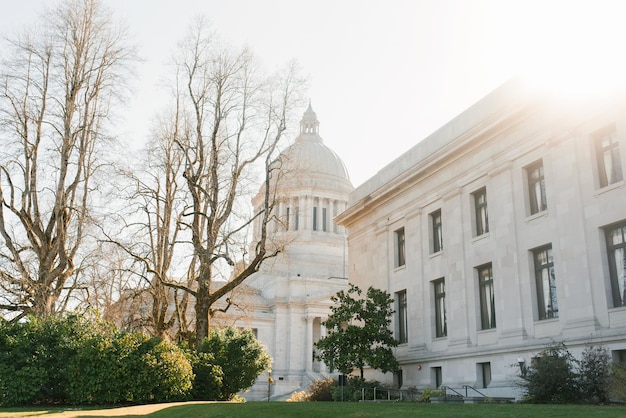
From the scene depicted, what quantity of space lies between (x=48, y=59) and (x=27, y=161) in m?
4.59

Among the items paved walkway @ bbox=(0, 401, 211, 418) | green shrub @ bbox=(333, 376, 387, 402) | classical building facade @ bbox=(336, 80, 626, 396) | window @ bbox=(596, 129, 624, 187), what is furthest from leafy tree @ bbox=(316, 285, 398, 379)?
window @ bbox=(596, 129, 624, 187)

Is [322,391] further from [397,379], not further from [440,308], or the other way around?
[440,308]

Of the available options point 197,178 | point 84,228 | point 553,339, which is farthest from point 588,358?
point 84,228

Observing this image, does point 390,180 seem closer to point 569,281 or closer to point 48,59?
point 569,281

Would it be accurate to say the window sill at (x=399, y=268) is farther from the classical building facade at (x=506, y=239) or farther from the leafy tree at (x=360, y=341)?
the leafy tree at (x=360, y=341)

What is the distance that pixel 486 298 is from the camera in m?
26.9

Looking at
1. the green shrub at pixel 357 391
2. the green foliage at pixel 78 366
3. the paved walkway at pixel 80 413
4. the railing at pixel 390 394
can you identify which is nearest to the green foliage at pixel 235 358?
the green shrub at pixel 357 391

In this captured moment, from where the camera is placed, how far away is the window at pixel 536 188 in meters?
24.5

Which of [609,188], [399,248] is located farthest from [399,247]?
[609,188]

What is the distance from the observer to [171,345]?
84.6 ft

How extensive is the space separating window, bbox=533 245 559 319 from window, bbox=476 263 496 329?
266 centimetres

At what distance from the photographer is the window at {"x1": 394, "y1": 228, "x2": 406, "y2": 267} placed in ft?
113

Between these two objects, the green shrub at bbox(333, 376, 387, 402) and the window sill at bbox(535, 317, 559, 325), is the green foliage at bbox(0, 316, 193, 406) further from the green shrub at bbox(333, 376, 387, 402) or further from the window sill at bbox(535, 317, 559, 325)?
the window sill at bbox(535, 317, 559, 325)

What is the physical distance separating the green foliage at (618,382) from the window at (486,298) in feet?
26.7
